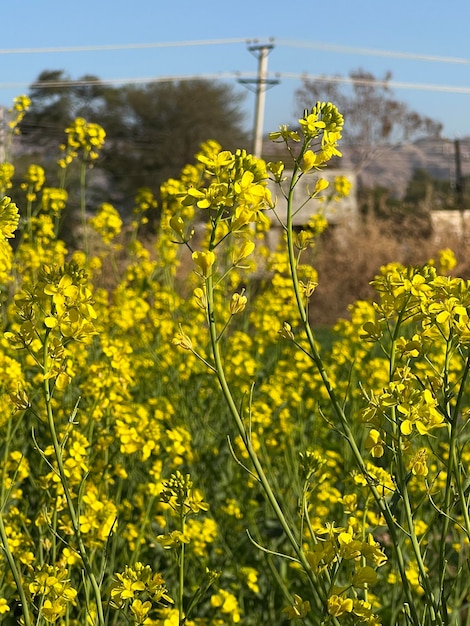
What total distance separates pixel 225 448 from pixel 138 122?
28826 mm

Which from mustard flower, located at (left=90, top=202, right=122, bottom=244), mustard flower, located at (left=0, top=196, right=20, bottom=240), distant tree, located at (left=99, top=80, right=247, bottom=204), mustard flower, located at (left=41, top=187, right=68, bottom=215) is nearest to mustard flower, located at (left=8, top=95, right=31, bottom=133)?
mustard flower, located at (left=41, top=187, right=68, bottom=215)

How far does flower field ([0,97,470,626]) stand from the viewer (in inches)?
55.2

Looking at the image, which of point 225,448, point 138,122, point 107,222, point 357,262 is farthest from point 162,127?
point 225,448

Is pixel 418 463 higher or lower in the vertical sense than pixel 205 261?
lower

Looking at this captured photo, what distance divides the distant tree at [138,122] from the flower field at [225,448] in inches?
972

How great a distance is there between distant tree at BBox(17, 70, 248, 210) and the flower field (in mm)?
24679

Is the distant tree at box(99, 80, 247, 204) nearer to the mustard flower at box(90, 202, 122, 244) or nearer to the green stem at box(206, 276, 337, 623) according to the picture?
the mustard flower at box(90, 202, 122, 244)

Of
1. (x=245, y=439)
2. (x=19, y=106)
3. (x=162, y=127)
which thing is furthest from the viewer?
(x=162, y=127)

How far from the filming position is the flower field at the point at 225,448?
4.60 feet

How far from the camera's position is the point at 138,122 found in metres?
31.3

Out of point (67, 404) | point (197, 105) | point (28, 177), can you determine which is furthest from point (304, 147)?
point (197, 105)

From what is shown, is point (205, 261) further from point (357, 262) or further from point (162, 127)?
point (162, 127)

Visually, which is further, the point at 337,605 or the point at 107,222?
the point at 107,222

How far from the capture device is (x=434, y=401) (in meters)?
1.39
